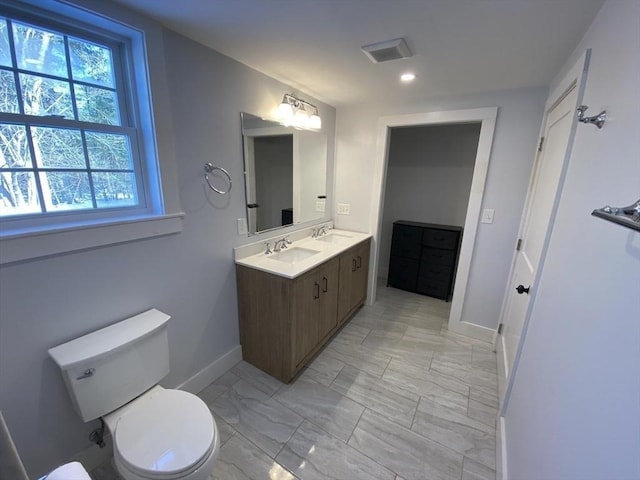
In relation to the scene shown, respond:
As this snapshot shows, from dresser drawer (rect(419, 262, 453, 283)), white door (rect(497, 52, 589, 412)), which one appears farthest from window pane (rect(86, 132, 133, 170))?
dresser drawer (rect(419, 262, 453, 283))

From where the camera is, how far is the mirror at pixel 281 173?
2023 millimetres

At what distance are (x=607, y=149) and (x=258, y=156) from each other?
6.26 feet

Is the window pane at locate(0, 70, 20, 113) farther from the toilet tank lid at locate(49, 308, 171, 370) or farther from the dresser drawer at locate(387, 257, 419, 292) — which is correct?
the dresser drawer at locate(387, 257, 419, 292)

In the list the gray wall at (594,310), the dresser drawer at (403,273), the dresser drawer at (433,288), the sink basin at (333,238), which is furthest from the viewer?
the dresser drawer at (403,273)

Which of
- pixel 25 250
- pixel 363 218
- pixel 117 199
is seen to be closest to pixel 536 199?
pixel 363 218

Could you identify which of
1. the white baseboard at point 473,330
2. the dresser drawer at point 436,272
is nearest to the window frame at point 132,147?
the white baseboard at point 473,330

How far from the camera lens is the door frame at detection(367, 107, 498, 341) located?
2.28 metres

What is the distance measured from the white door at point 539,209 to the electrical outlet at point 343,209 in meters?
1.63

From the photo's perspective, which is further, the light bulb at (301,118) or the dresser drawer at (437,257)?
the dresser drawer at (437,257)

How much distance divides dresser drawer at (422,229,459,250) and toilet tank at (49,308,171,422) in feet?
9.72

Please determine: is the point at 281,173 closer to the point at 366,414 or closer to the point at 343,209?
the point at 343,209

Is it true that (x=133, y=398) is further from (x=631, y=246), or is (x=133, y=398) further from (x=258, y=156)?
(x=631, y=246)

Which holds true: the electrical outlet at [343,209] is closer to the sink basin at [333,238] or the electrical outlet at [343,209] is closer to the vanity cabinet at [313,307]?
the sink basin at [333,238]

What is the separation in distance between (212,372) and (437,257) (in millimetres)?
2785
